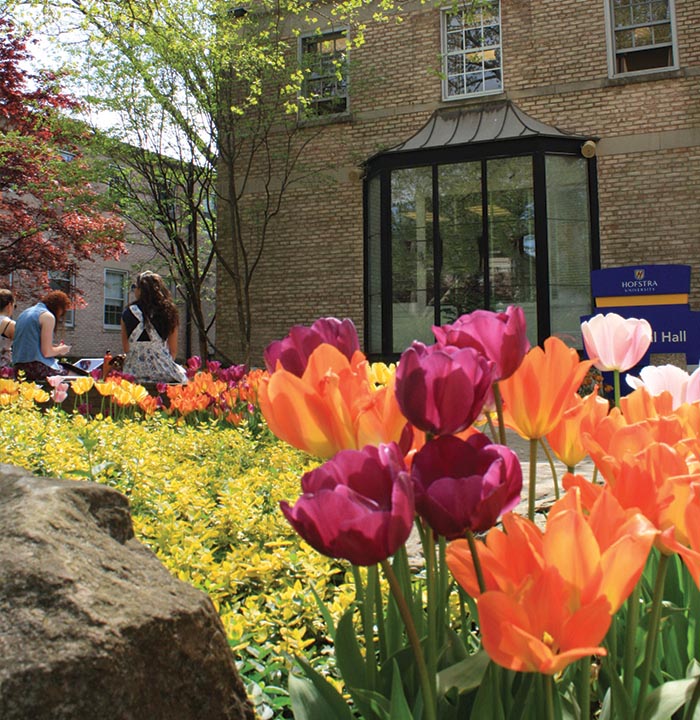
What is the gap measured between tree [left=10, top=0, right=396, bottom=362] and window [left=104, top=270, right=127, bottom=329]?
13.3m

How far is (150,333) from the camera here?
6785mm

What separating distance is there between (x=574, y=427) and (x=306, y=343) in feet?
1.22

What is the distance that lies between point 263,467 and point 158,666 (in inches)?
92.8

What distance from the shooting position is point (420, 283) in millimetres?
11695

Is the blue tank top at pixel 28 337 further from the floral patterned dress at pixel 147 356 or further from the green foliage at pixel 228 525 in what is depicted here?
the green foliage at pixel 228 525

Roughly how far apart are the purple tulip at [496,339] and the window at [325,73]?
13055 mm

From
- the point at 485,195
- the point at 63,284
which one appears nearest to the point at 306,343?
the point at 485,195

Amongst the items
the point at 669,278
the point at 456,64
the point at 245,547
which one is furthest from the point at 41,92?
the point at 245,547

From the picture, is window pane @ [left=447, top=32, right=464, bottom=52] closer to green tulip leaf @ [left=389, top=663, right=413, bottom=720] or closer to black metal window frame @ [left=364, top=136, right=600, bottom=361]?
black metal window frame @ [left=364, top=136, right=600, bottom=361]

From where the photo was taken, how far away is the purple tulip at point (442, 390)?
2.24ft

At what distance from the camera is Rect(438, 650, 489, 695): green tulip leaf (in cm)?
80

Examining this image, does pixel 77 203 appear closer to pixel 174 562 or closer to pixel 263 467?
pixel 263 467

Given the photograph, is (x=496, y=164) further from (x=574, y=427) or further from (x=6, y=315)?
(x=574, y=427)

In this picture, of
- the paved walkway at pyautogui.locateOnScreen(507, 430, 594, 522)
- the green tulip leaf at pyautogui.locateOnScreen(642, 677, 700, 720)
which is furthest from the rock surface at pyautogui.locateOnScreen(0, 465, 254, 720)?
the paved walkway at pyautogui.locateOnScreen(507, 430, 594, 522)
